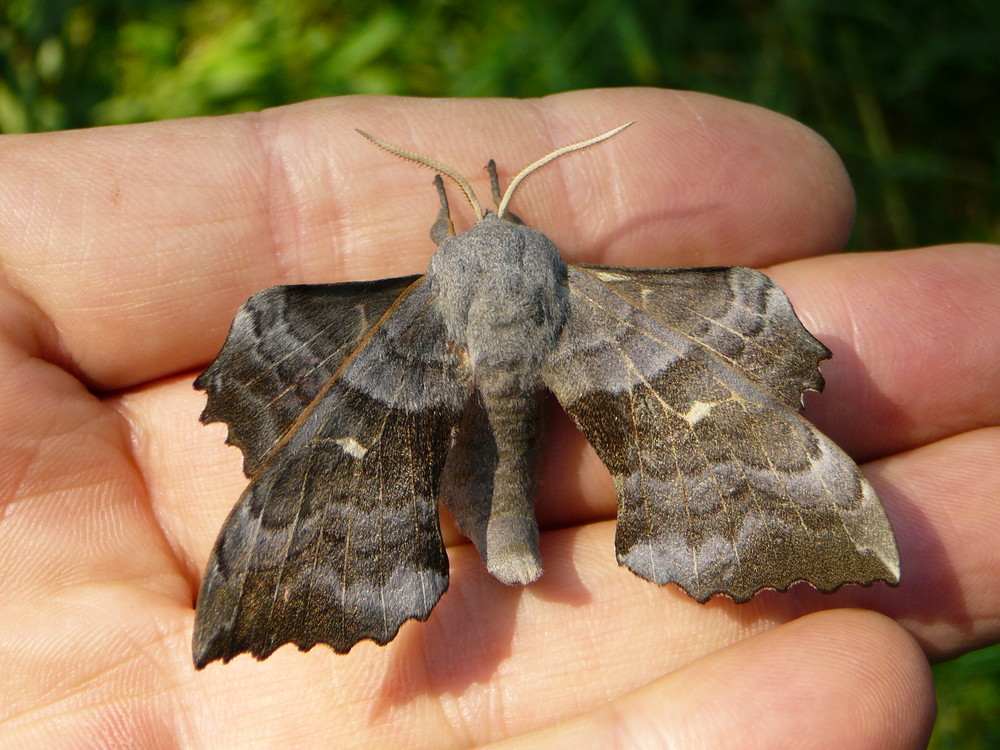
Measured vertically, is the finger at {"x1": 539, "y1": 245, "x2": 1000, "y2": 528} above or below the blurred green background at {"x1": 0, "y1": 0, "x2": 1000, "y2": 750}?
below

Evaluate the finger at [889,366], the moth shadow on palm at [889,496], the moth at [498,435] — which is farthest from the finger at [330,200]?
the moth shadow on palm at [889,496]

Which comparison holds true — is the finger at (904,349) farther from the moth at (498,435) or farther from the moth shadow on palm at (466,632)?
the moth shadow on palm at (466,632)

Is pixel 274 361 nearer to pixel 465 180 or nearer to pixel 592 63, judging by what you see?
pixel 465 180

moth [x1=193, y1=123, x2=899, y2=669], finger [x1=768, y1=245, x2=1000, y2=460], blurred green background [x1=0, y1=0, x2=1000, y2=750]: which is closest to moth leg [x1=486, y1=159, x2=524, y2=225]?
moth [x1=193, y1=123, x2=899, y2=669]

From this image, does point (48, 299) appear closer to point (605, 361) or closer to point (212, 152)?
point (212, 152)

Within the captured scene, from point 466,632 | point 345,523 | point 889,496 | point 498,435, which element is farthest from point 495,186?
point 889,496

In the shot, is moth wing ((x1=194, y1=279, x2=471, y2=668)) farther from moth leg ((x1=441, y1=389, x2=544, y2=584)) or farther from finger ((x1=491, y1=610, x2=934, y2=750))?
finger ((x1=491, y1=610, x2=934, y2=750))
